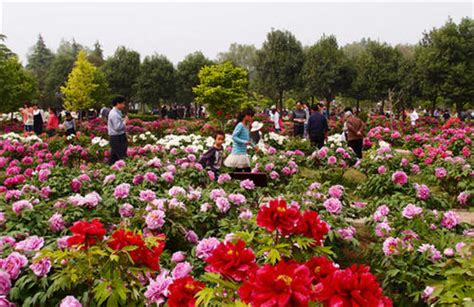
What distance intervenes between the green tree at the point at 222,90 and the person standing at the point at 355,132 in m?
14.1

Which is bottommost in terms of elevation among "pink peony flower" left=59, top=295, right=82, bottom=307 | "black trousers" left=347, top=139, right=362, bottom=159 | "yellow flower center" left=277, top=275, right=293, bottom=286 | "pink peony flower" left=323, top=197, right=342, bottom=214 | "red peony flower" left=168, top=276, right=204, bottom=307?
"black trousers" left=347, top=139, right=362, bottom=159

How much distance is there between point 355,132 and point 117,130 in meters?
5.39

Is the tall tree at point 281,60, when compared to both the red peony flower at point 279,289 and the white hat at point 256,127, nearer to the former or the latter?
the white hat at point 256,127

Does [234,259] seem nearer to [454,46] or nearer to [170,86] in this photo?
[454,46]

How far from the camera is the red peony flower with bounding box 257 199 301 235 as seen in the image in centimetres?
206

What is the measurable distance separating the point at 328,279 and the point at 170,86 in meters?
43.7

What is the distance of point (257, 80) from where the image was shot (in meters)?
39.7

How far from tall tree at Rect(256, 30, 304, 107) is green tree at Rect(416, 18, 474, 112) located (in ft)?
41.3

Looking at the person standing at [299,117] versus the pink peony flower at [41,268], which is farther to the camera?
the person standing at [299,117]

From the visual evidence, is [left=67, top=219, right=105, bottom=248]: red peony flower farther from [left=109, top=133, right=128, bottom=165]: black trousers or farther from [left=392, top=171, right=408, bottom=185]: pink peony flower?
[left=109, top=133, right=128, bottom=165]: black trousers

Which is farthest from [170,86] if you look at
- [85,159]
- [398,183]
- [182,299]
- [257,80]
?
[182,299]

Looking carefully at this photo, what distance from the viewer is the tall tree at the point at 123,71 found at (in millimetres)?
44688

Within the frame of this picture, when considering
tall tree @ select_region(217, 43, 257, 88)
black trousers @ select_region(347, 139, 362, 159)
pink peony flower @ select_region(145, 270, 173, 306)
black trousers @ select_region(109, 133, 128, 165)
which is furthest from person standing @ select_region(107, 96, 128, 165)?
tall tree @ select_region(217, 43, 257, 88)

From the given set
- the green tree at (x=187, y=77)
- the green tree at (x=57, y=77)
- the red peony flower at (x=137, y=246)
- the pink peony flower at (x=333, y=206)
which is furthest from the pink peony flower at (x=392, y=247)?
the green tree at (x=57, y=77)
